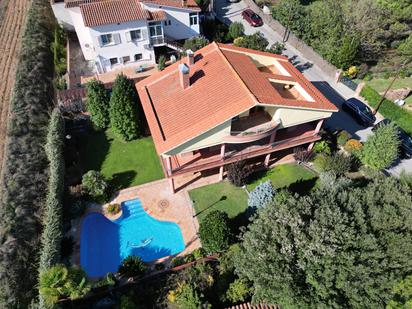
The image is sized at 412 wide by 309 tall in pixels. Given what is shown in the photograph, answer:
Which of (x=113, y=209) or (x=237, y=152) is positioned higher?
(x=237, y=152)

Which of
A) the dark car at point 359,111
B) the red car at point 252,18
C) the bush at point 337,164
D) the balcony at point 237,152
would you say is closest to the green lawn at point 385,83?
the dark car at point 359,111

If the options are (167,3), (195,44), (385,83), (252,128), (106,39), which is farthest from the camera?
(385,83)

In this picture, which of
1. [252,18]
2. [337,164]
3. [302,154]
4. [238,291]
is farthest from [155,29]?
[238,291]

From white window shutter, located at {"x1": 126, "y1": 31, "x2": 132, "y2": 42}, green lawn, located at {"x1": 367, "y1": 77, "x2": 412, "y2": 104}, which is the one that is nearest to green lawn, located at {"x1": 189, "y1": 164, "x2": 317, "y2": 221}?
green lawn, located at {"x1": 367, "y1": 77, "x2": 412, "y2": 104}

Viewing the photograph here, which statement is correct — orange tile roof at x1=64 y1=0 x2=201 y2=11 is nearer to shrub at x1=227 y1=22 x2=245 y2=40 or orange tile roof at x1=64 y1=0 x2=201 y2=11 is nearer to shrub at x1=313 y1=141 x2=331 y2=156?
shrub at x1=227 y1=22 x2=245 y2=40

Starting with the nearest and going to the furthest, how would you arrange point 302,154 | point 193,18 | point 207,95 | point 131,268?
point 131,268, point 207,95, point 302,154, point 193,18

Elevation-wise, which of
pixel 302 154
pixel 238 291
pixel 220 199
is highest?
pixel 302 154

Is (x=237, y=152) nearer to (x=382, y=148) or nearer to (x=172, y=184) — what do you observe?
(x=172, y=184)
